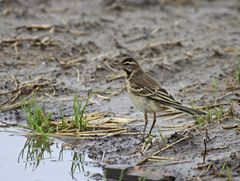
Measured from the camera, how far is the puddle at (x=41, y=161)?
9461 millimetres

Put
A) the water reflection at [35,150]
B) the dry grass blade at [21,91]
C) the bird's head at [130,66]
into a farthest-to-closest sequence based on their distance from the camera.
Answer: the dry grass blade at [21,91] < the bird's head at [130,66] < the water reflection at [35,150]

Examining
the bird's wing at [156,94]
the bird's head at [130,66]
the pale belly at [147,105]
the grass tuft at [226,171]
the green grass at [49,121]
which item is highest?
the bird's head at [130,66]

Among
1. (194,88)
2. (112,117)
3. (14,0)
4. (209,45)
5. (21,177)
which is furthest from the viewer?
(14,0)

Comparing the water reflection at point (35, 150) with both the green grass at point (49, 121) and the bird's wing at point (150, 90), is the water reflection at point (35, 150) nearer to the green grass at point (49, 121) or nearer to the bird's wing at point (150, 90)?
the green grass at point (49, 121)

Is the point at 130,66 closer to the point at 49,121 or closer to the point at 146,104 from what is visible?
the point at 146,104

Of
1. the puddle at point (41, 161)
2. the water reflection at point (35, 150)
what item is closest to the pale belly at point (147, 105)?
the puddle at point (41, 161)

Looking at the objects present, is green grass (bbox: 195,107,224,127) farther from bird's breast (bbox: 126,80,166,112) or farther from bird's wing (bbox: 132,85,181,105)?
bird's breast (bbox: 126,80,166,112)

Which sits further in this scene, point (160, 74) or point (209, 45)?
point (209, 45)

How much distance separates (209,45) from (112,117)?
4313mm

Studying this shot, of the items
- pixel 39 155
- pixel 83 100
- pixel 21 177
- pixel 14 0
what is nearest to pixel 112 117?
pixel 83 100

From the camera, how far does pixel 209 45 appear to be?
1517 centimetres

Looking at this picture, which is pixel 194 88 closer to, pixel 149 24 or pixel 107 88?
pixel 107 88

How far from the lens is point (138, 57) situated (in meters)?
14.2

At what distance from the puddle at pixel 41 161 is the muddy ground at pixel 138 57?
0.30 meters
